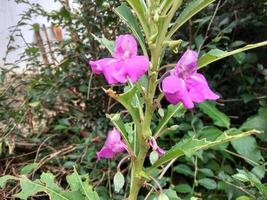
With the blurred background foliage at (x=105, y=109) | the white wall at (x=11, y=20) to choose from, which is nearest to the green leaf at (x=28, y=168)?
the blurred background foliage at (x=105, y=109)

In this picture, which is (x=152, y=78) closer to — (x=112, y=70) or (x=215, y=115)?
(x=112, y=70)

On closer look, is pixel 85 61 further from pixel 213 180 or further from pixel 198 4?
pixel 198 4

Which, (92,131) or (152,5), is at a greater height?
(152,5)

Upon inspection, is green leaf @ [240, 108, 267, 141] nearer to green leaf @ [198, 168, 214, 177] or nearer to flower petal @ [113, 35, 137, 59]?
green leaf @ [198, 168, 214, 177]

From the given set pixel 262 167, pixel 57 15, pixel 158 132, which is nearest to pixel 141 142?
pixel 158 132

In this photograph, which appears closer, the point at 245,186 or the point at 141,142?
the point at 141,142

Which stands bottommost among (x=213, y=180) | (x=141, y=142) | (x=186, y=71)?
(x=213, y=180)

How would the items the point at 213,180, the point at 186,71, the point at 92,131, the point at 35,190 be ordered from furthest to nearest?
the point at 92,131
the point at 213,180
the point at 35,190
the point at 186,71

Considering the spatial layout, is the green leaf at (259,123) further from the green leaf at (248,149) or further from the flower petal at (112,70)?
the flower petal at (112,70)
